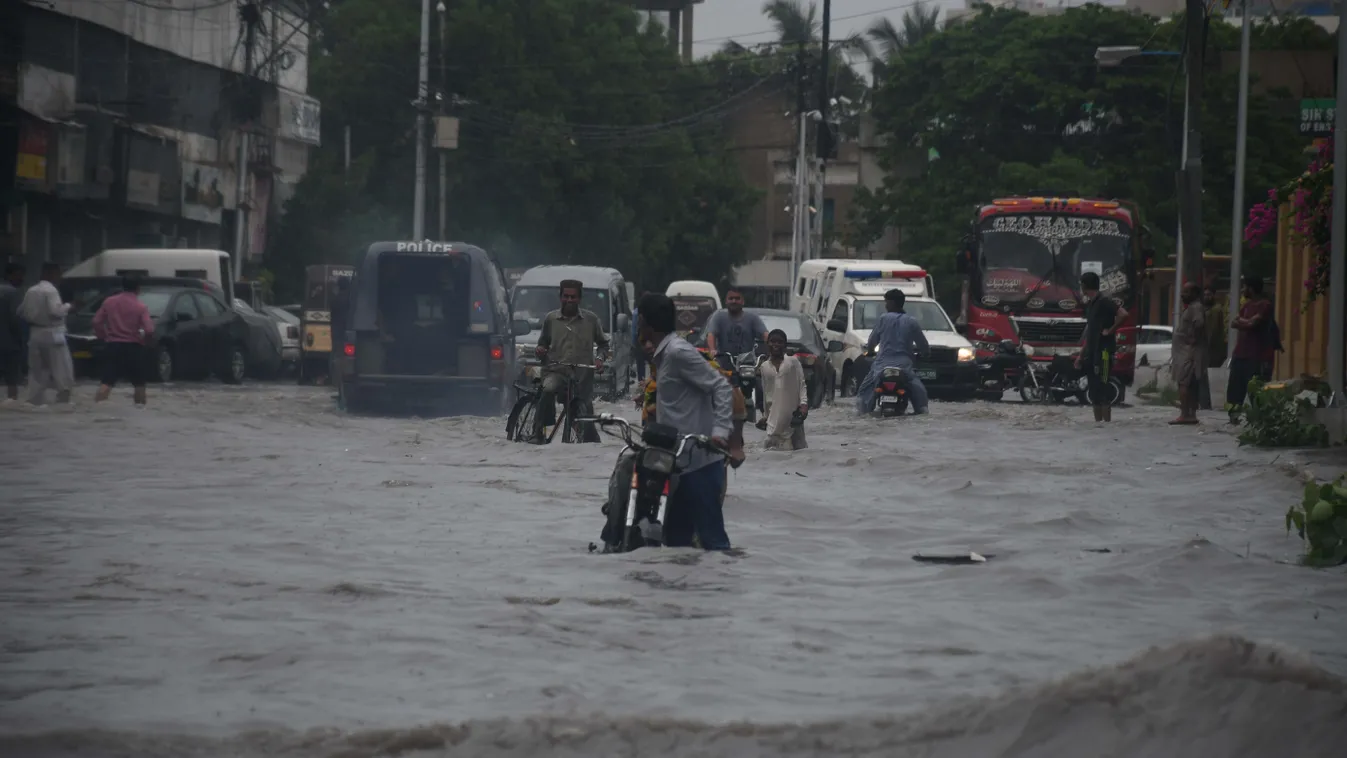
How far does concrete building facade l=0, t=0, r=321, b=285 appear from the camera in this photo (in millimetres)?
38938

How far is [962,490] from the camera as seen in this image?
54.0 ft

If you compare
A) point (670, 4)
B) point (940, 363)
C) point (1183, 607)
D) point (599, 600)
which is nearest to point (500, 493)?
point (599, 600)

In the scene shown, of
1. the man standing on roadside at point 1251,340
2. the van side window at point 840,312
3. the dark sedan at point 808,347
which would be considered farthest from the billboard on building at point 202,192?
the man standing on roadside at point 1251,340

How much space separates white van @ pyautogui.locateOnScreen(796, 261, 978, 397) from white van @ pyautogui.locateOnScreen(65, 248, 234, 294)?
33.3 feet

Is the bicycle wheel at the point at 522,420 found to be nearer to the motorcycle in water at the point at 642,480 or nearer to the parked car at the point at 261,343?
the motorcycle in water at the point at 642,480

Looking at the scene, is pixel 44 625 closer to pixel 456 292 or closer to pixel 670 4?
pixel 456 292

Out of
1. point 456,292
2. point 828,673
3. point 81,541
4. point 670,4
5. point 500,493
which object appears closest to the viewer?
point 828,673

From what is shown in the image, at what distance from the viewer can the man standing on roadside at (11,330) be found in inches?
889

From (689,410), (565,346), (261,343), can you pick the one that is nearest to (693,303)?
(261,343)

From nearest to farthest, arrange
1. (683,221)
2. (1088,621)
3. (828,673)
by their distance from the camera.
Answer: (828,673), (1088,621), (683,221)

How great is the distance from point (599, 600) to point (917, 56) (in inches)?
1883

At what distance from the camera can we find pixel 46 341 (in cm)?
2227

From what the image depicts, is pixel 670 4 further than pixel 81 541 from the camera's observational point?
Yes

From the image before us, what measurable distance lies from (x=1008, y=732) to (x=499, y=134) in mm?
47658
